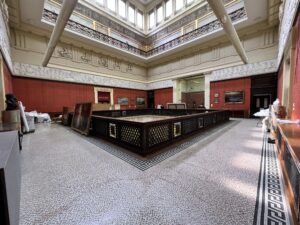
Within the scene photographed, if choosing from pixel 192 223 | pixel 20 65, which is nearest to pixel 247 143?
pixel 192 223

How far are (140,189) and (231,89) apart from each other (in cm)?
980

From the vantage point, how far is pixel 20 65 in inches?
297

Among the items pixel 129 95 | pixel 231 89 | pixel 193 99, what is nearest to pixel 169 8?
pixel 193 99

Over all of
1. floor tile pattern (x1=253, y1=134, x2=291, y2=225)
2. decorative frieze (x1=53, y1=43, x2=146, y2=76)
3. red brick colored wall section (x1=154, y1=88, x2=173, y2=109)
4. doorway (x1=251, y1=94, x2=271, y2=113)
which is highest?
decorative frieze (x1=53, y1=43, x2=146, y2=76)

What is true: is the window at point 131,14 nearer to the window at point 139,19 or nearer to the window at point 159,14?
Answer: the window at point 139,19

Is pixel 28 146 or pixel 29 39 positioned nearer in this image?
pixel 28 146

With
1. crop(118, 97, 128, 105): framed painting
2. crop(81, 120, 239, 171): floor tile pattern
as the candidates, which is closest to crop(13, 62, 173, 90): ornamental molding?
crop(118, 97, 128, 105): framed painting

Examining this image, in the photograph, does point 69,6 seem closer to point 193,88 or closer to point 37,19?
point 37,19

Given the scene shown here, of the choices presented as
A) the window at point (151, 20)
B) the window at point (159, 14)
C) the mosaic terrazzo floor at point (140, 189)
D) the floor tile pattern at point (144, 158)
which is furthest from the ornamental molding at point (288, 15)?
the window at point (151, 20)

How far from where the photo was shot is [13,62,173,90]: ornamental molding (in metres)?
7.69

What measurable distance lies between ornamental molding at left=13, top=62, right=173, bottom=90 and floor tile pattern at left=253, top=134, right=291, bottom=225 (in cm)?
1062

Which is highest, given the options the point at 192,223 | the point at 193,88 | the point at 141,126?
the point at 193,88

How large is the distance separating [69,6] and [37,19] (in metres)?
6.26

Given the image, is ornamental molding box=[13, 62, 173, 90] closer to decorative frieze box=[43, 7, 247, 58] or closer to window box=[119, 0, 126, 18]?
decorative frieze box=[43, 7, 247, 58]
